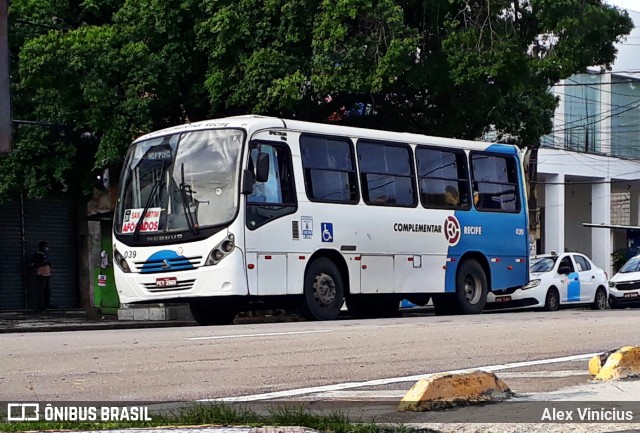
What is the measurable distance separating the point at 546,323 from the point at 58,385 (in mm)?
8881

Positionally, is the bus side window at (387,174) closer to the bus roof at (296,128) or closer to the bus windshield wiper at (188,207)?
the bus roof at (296,128)

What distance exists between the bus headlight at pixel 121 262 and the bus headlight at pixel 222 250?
1548mm

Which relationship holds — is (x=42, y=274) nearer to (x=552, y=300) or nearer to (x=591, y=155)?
(x=552, y=300)

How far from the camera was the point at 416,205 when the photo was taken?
69.4 feet

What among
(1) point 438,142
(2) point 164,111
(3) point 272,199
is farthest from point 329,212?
(2) point 164,111

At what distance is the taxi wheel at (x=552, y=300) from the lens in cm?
2744

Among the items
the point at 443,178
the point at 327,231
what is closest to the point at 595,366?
the point at 327,231

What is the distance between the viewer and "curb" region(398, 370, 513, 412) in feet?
22.9

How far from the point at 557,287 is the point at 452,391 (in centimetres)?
2125

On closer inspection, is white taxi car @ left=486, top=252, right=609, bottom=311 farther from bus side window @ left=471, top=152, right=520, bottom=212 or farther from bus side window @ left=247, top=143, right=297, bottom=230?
bus side window @ left=247, top=143, right=297, bottom=230

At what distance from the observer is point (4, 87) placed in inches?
307

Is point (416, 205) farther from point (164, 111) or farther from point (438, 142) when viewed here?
point (164, 111)

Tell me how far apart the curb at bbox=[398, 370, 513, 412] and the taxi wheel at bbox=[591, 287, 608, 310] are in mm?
23174

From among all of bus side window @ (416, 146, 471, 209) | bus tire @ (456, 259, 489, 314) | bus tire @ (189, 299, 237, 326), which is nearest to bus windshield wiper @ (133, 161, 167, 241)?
bus tire @ (189, 299, 237, 326)
